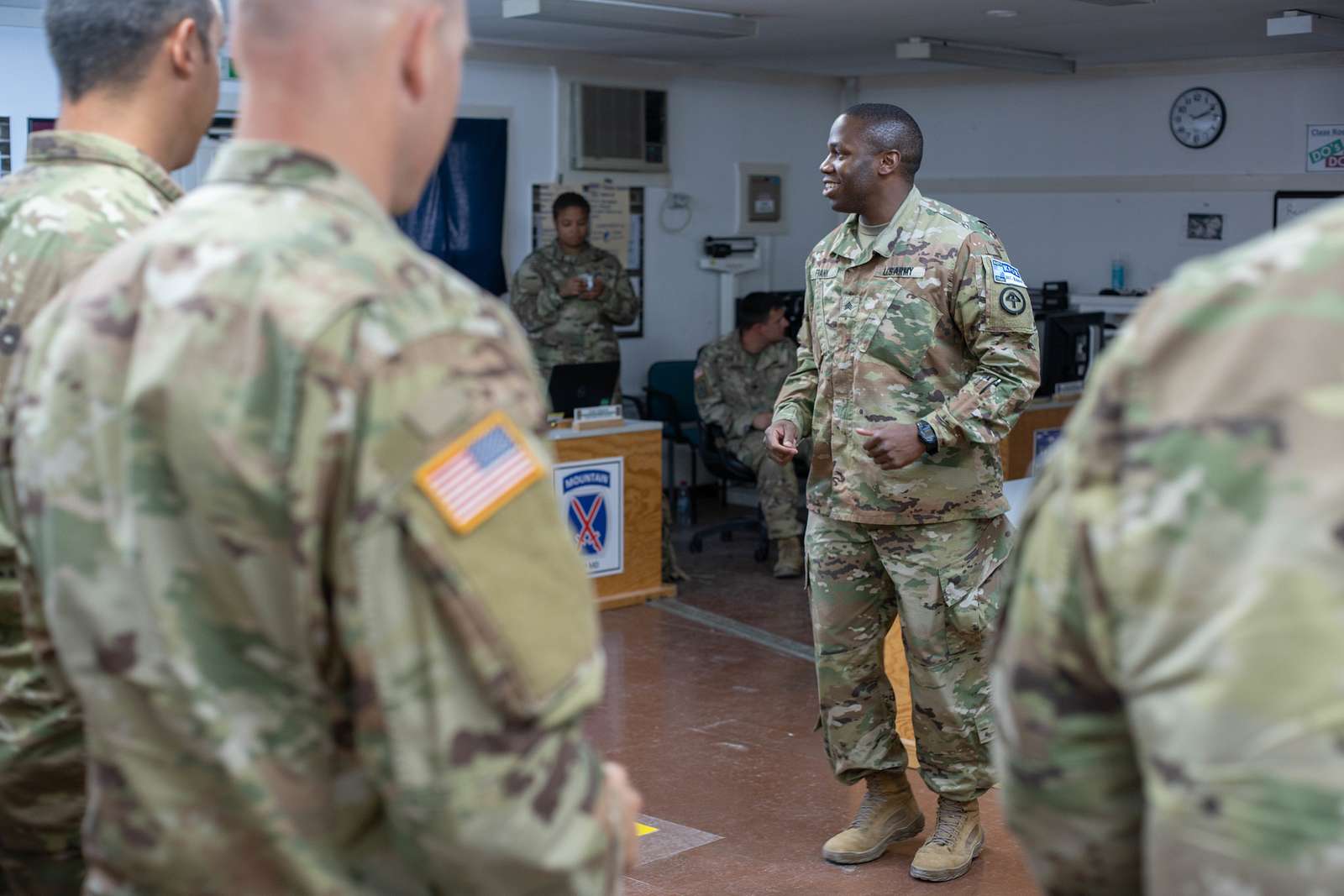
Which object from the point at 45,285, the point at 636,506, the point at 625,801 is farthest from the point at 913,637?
the point at 636,506

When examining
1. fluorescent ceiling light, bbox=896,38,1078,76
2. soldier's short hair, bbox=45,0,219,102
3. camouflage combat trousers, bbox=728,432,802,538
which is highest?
fluorescent ceiling light, bbox=896,38,1078,76

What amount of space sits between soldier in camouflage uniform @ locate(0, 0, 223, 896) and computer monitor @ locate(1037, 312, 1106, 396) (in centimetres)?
554

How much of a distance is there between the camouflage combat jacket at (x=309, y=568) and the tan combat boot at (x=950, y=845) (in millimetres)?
2449

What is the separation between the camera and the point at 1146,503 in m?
0.95

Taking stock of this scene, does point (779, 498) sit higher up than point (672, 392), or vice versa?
point (672, 392)

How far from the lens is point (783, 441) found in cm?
349

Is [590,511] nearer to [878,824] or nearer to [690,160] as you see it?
[878,824]

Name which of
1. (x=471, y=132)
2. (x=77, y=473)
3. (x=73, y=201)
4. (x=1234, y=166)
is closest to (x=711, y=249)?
(x=471, y=132)

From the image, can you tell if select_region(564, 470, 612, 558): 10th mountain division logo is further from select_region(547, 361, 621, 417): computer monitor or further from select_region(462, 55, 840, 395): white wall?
select_region(462, 55, 840, 395): white wall

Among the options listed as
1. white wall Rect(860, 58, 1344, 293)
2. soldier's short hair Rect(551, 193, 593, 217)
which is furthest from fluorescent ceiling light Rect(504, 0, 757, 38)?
white wall Rect(860, 58, 1344, 293)

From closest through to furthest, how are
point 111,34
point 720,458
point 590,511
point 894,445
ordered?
point 111,34
point 894,445
point 590,511
point 720,458

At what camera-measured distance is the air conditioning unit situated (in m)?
9.20

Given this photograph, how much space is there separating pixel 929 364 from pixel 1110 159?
6.70 meters

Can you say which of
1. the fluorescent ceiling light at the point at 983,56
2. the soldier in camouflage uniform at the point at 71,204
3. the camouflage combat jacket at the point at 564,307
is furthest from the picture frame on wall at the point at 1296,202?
the soldier in camouflage uniform at the point at 71,204
